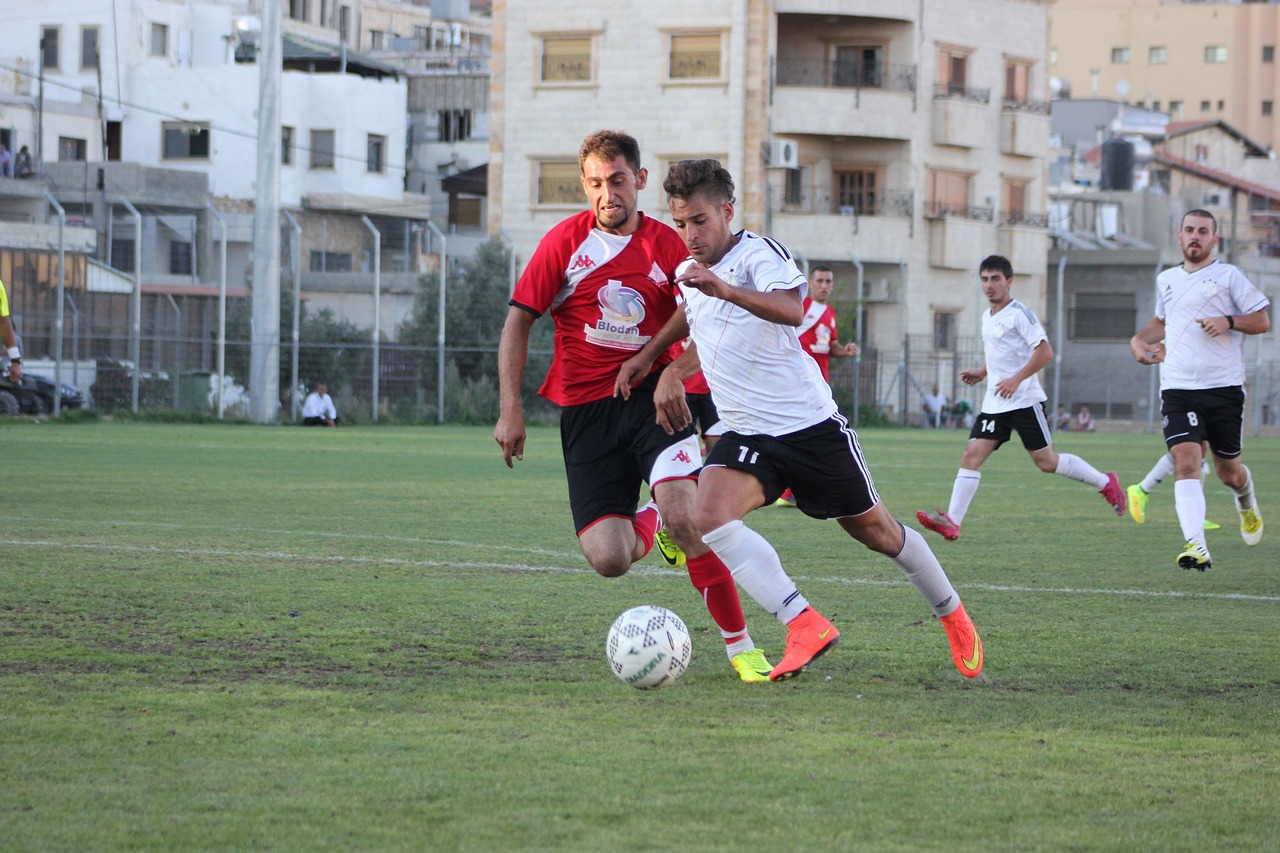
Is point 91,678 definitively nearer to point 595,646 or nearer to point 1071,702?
point 595,646

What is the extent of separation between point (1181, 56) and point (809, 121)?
48.1m

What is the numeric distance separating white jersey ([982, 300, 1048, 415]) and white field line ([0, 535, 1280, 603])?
3368 millimetres

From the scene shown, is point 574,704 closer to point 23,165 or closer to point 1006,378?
point 1006,378

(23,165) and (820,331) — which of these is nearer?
(820,331)

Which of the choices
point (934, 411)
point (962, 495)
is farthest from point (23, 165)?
point (962, 495)

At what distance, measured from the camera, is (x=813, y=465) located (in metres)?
5.84

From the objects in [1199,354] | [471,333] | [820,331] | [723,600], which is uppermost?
[471,333]

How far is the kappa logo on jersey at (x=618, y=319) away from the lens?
21.5ft

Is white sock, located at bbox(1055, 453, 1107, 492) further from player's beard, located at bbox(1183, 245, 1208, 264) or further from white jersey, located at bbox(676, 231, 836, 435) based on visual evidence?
white jersey, located at bbox(676, 231, 836, 435)

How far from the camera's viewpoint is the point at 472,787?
13.9ft

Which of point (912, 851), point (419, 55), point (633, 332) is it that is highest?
point (419, 55)

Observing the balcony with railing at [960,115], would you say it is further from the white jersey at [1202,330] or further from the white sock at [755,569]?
the white sock at [755,569]

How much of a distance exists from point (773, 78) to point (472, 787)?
44071mm

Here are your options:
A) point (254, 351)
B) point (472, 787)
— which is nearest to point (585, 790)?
point (472, 787)
